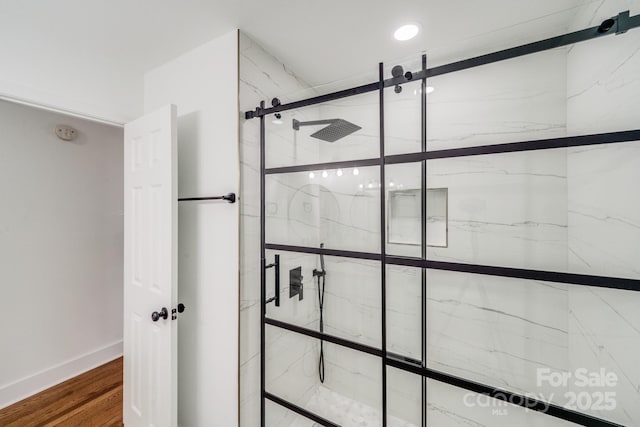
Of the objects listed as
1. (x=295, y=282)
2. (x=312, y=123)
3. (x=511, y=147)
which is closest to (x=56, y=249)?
(x=295, y=282)

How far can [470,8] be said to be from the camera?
1.18 m

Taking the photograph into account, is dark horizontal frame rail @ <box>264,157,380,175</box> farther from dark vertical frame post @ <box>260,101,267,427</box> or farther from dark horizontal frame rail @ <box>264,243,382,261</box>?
dark horizontal frame rail @ <box>264,243,382,261</box>

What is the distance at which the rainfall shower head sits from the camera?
1.43m

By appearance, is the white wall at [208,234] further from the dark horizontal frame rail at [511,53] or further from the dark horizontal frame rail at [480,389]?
Result: the dark horizontal frame rail at [511,53]

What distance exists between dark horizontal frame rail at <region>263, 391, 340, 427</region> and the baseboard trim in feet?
6.74

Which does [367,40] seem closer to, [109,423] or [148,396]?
[148,396]

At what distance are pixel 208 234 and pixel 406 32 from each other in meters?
1.60

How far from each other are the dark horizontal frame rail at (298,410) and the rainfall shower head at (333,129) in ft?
5.06

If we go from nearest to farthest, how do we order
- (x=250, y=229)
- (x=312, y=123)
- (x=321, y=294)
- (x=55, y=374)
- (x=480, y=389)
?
(x=480, y=389)
(x=250, y=229)
(x=312, y=123)
(x=321, y=294)
(x=55, y=374)

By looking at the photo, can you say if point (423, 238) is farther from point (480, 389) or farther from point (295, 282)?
point (295, 282)

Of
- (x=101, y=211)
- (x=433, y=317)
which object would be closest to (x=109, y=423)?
(x=101, y=211)

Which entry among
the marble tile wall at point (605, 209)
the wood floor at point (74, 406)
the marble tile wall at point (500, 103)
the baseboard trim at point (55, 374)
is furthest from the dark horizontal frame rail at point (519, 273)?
the baseboard trim at point (55, 374)

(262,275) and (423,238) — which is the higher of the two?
(423,238)

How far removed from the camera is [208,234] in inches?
56.9
